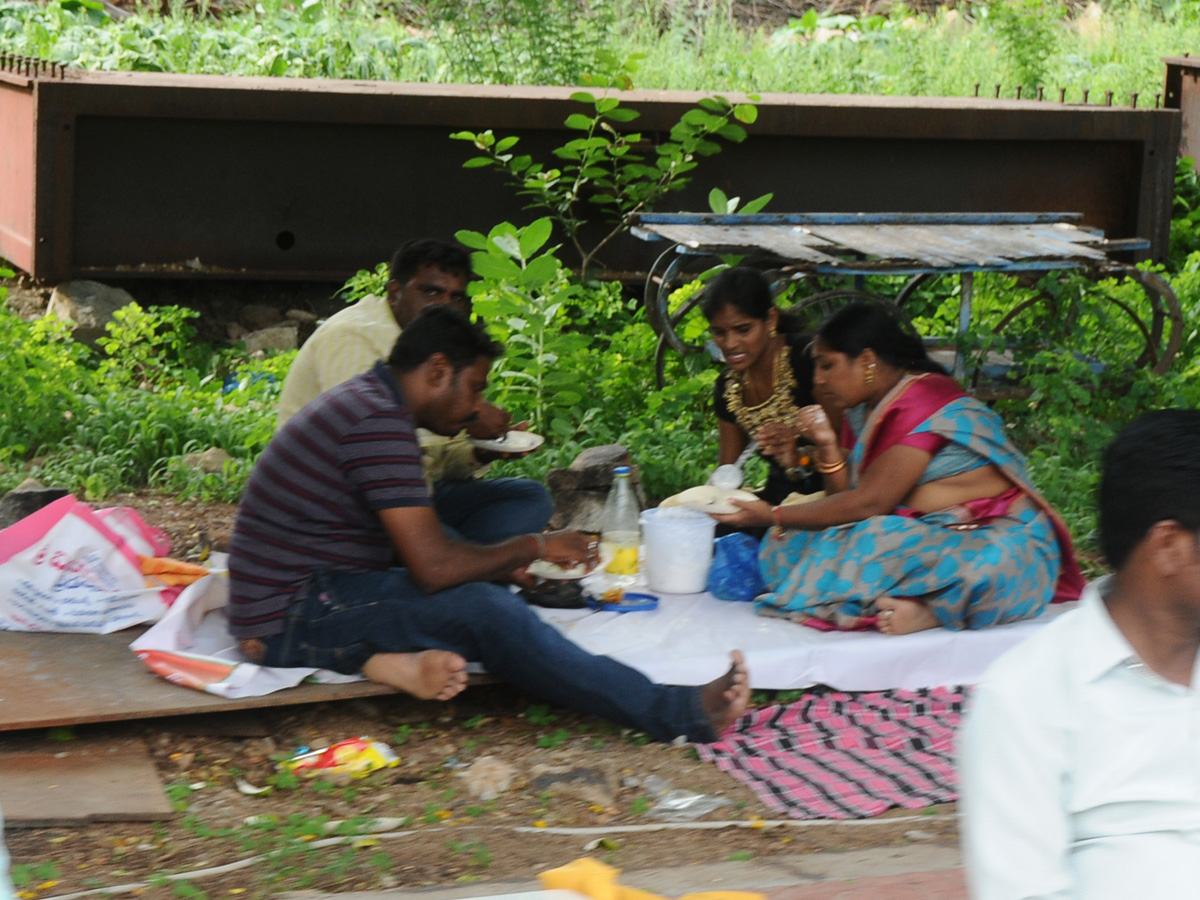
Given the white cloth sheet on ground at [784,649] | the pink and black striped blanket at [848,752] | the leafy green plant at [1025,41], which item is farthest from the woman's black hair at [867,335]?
the leafy green plant at [1025,41]

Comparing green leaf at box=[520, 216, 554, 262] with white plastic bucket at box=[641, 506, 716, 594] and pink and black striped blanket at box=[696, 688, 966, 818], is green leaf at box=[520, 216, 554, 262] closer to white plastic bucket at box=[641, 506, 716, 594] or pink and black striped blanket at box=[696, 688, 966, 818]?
white plastic bucket at box=[641, 506, 716, 594]

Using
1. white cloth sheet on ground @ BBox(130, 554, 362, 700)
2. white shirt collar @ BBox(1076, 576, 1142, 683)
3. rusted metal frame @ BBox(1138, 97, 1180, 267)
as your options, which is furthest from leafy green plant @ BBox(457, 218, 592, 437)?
white shirt collar @ BBox(1076, 576, 1142, 683)

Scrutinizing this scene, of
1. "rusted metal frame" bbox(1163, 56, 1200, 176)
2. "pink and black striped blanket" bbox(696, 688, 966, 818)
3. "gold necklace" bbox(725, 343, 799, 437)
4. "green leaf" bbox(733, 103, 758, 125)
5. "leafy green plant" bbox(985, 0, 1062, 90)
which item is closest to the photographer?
"pink and black striped blanket" bbox(696, 688, 966, 818)

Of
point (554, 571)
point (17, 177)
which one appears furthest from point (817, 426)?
point (17, 177)

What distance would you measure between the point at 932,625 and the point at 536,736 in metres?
1.18

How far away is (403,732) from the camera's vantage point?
3.69 meters

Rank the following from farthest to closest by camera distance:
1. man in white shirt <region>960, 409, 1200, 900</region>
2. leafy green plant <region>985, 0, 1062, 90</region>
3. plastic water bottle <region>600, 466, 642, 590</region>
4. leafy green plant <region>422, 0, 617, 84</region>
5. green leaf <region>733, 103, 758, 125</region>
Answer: leafy green plant <region>985, 0, 1062, 90</region>, leafy green plant <region>422, 0, 617, 84</region>, green leaf <region>733, 103, 758, 125</region>, plastic water bottle <region>600, 466, 642, 590</region>, man in white shirt <region>960, 409, 1200, 900</region>

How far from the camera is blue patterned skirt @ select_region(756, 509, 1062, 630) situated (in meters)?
3.96

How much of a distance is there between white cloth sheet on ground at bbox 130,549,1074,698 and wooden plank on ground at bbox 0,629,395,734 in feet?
0.45

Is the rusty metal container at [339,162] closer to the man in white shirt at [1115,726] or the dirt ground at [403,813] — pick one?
the dirt ground at [403,813]

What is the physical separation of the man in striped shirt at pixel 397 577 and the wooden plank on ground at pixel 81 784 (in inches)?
17.0

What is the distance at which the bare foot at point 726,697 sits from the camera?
3.58 metres

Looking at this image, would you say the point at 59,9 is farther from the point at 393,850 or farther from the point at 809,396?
the point at 393,850

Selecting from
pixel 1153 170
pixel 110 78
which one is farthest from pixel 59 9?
pixel 1153 170
